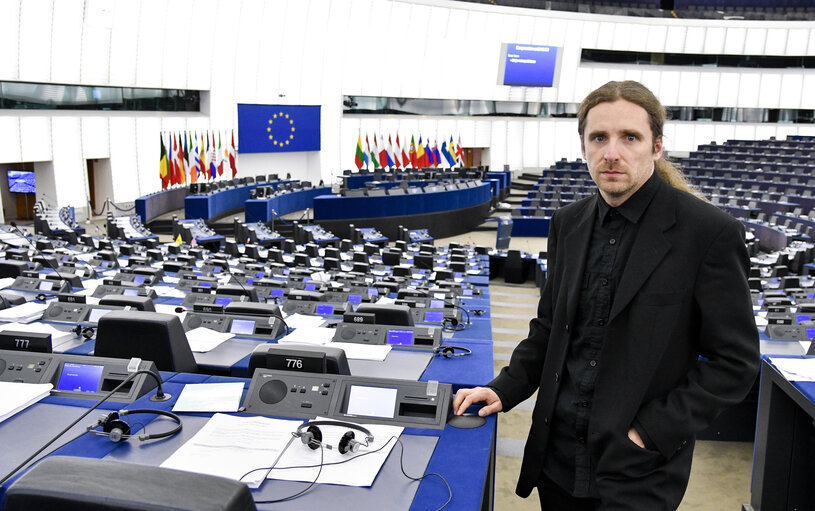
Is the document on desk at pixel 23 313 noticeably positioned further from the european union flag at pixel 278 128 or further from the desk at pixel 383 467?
the european union flag at pixel 278 128

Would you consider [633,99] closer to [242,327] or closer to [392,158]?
[242,327]

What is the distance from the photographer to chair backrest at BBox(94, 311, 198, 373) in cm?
282

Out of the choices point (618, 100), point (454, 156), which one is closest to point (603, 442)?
point (618, 100)

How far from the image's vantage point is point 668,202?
1602 mm

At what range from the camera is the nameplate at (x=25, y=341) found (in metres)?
2.72

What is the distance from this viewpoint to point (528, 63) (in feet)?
84.9

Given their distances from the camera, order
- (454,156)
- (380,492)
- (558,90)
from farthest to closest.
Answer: (558,90) → (454,156) → (380,492)

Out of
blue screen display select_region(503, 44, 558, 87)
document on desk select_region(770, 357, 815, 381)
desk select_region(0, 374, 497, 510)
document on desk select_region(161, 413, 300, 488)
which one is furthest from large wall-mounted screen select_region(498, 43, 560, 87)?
document on desk select_region(161, 413, 300, 488)

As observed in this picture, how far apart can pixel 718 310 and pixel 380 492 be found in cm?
94

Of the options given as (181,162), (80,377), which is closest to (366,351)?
(80,377)

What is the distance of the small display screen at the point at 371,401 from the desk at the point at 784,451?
1502 millimetres

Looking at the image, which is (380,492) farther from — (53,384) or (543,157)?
(543,157)

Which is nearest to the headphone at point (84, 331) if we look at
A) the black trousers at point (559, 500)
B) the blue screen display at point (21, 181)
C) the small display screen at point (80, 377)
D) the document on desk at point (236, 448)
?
the small display screen at point (80, 377)

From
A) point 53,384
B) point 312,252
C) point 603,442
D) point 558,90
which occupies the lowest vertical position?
point 312,252
